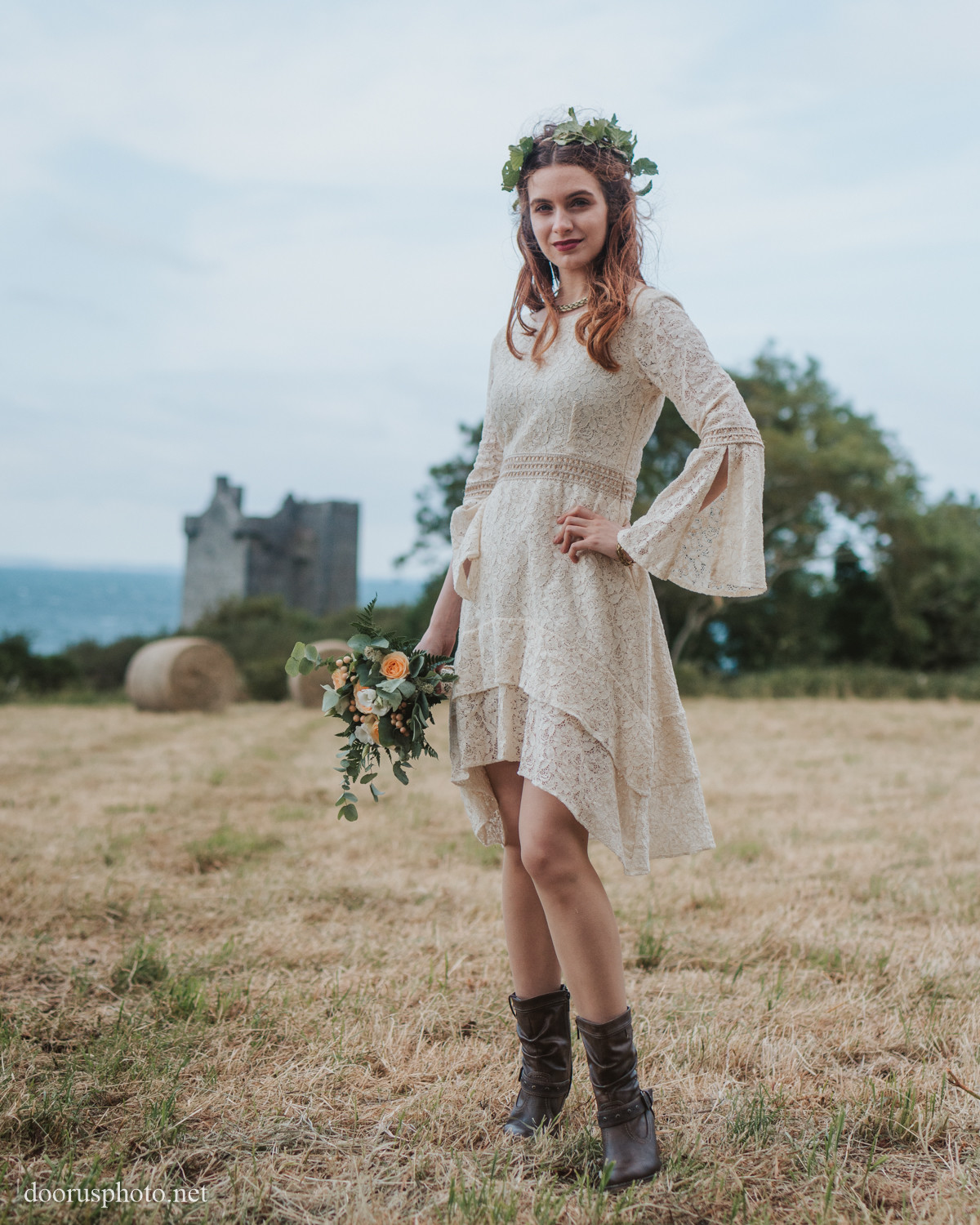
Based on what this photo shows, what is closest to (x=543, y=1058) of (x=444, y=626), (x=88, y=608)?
(x=444, y=626)

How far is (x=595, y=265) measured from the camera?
215cm

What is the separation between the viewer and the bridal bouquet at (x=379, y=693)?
2.14 meters

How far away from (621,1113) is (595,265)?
1.72 meters

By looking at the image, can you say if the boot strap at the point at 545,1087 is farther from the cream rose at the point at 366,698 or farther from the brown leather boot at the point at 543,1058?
the cream rose at the point at 366,698

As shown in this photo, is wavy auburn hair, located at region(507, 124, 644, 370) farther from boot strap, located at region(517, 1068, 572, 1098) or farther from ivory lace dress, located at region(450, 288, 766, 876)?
boot strap, located at region(517, 1068, 572, 1098)

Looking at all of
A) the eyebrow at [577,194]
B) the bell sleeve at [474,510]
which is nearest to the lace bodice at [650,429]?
the bell sleeve at [474,510]

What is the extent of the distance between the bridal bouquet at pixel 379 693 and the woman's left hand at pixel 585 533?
1.28 ft

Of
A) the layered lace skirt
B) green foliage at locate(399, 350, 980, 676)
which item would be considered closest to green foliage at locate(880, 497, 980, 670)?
green foliage at locate(399, 350, 980, 676)

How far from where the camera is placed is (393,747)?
2211 millimetres

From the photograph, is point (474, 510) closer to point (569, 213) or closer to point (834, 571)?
point (569, 213)

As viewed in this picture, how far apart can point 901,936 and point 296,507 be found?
19802mm

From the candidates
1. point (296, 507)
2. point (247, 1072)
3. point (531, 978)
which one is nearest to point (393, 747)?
point (531, 978)

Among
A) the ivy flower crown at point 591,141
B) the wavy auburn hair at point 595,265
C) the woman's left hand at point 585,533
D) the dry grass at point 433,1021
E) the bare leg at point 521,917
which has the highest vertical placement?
the ivy flower crown at point 591,141

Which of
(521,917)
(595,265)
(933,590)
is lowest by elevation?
(521,917)
